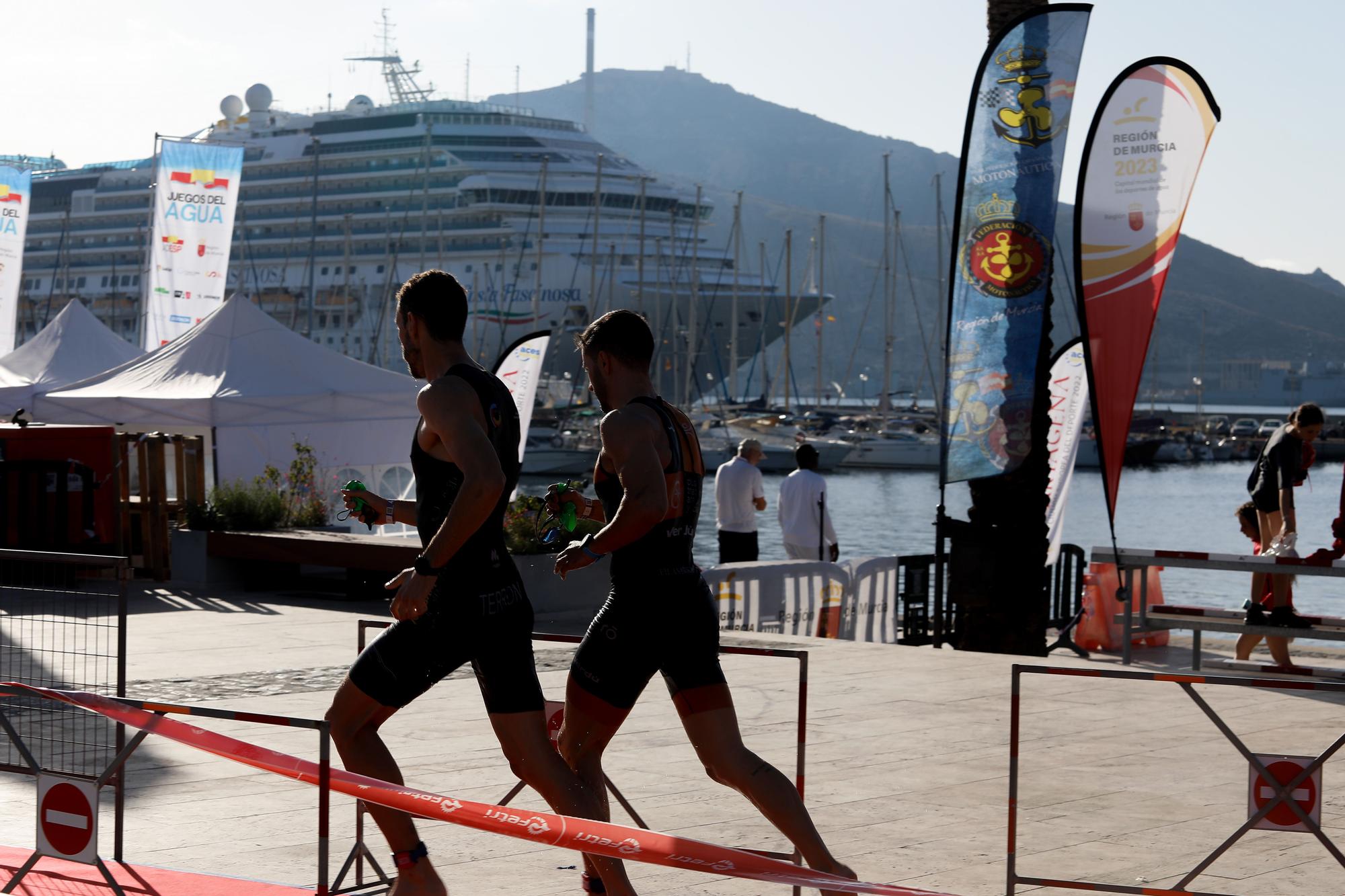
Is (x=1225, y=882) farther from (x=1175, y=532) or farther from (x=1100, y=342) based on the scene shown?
(x=1175, y=532)

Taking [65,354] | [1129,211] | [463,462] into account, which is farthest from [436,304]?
[65,354]

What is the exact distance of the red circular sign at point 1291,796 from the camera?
14.7ft

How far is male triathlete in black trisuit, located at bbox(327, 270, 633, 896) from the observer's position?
3979 mm

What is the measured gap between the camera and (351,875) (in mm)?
4910

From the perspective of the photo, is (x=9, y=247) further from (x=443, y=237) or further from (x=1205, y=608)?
(x=443, y=237)

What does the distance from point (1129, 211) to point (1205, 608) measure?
250 cm

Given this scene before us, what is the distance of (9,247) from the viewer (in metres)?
26.3

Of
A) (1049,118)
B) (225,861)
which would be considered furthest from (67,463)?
(225,861)

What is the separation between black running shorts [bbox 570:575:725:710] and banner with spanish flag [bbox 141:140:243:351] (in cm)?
2082

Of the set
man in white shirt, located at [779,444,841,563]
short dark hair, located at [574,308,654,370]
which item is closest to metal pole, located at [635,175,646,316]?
man in white shirt, located at [779,444,841,563]

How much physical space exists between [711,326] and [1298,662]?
6241cm

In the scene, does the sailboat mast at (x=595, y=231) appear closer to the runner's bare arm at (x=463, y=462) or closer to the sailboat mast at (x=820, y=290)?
the sailboat mast at (x=820, y=290)

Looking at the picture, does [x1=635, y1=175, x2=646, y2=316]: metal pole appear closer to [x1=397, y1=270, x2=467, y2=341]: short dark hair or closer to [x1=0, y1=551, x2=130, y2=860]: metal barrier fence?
[x1=0, y1=551, x2=130, y2=860]: metal barrier fence

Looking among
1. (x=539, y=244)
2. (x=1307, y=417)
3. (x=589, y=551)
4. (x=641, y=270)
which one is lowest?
(x=589, y=551)
